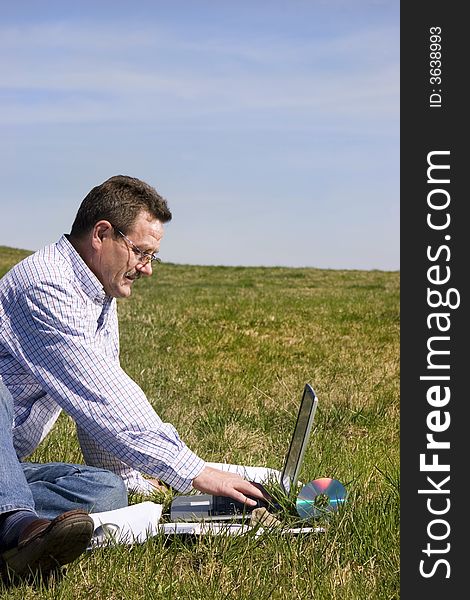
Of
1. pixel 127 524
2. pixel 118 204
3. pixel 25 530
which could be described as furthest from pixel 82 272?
pixel 25 530

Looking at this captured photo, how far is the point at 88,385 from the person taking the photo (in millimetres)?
4355

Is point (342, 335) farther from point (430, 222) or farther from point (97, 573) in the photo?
point (97, 573)

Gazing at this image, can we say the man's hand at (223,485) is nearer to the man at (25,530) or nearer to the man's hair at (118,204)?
the man at (25,530)

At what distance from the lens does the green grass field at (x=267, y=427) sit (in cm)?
374

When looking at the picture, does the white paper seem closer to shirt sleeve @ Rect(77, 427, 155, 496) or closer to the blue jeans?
the blue jeans

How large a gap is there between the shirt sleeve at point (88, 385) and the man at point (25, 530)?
0.36 metres

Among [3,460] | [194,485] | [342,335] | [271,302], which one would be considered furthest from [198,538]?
[271,302]

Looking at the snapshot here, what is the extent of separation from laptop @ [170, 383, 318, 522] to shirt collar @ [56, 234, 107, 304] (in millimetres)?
1069

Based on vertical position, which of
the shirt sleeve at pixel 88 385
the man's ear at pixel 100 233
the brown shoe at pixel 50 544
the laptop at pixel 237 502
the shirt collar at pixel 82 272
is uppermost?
the man's ear at pixel 100 233

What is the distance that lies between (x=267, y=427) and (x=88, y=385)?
9.21 feet

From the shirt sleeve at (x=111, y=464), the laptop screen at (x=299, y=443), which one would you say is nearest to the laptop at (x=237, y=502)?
the laptop screen at (x=299, y=443)

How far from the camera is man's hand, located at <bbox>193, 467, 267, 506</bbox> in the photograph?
4156 mm

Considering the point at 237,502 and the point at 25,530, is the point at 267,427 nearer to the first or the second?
the point at 237,502

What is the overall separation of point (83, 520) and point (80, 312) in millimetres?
1289
